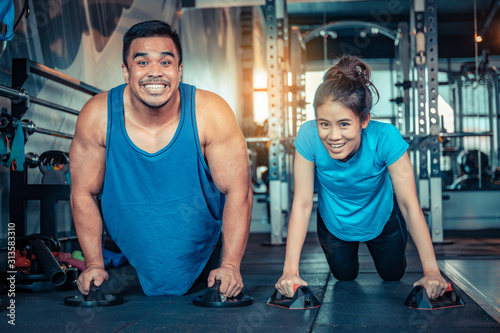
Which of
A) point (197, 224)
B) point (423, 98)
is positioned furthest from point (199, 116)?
point (423, 98)

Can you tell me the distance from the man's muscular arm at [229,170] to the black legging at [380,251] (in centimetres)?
46

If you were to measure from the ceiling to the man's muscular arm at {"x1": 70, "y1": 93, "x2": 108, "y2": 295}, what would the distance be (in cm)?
649

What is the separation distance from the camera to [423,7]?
3.63 meters

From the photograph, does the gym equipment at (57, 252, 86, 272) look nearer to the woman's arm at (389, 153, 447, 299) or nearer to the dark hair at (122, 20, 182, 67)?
the dark hair at (122, 20, 182, 67)

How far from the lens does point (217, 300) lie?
1.50 metres

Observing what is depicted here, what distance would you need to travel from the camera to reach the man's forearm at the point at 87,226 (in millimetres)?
1652

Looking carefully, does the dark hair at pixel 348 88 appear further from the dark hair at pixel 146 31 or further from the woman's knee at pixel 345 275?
the woman's knee at pixel 345 275

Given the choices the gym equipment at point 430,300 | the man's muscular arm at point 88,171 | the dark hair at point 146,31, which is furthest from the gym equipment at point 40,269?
the gym equipment at point 430,300

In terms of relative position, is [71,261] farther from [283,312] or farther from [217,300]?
[283,312]

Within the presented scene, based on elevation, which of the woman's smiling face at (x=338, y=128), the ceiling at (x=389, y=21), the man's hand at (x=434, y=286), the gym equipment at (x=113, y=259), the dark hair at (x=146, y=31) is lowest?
the gym equipment at (x=113, y=259)

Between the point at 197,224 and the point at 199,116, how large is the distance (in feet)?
1.16

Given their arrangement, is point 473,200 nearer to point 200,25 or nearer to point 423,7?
point 423,7

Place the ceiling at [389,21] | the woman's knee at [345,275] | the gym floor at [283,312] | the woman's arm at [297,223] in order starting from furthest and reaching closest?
the ceiling at [389,21]
the woman's knee at [345,275]
the woman's arm at [297,223]
the gym floor at [283,312]

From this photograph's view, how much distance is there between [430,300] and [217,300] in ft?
1.94
